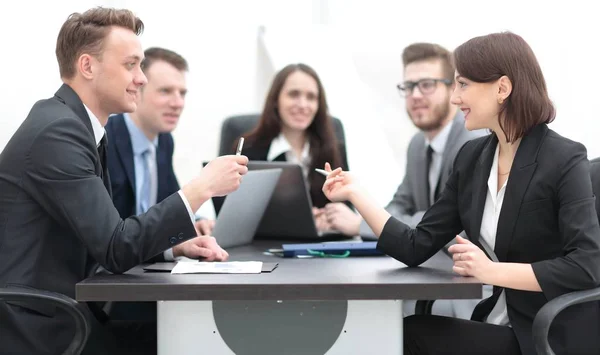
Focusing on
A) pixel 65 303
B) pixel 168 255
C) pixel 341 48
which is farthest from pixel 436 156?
pixel 341 48

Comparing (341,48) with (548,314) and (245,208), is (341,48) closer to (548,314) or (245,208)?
(245,208)

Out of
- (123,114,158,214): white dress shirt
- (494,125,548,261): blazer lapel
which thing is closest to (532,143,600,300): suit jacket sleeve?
(494,125,548,261): blazer lapel

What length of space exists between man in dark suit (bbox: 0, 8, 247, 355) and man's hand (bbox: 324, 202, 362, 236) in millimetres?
1210

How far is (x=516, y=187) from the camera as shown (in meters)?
2.33

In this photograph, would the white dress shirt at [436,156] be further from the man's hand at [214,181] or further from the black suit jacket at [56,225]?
the black suit jacket at [56,225]

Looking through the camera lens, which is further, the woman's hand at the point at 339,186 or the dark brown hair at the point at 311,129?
the dark brown hair at the point at 311,129

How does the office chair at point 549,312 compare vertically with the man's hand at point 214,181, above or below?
below

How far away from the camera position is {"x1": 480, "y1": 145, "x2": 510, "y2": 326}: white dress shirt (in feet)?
7.89

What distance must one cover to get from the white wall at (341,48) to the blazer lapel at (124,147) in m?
2.24

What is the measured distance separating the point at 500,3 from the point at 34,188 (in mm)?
4539

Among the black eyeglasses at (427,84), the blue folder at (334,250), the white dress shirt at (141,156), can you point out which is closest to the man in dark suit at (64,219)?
the blue folder at (334,250)

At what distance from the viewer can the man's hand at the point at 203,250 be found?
2.63 metres

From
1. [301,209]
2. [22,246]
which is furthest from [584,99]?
[22,246]

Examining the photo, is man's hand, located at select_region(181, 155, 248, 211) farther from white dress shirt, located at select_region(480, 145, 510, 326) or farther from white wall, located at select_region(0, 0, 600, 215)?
white wall, located at select_region(0, 0, 600, 215)
